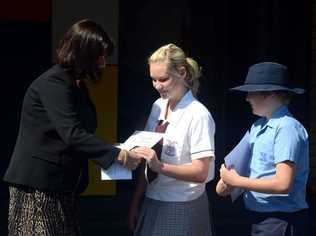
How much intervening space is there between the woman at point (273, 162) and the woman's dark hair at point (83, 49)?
744 mm

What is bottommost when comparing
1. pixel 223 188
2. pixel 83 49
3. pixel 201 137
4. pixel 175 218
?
pixel 175 218

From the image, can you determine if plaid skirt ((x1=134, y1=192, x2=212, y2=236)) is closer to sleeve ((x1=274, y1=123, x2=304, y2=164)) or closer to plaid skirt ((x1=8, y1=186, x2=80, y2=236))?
plaid skirt ((x1=8, y1=186, x2=80, y2=236))

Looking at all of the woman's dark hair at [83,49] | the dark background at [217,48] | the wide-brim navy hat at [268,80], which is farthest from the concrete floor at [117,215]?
the wide-brim navy hat at [268,80]

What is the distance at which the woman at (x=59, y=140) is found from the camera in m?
3.87

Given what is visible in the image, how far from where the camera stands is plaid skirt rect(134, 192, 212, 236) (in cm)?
402

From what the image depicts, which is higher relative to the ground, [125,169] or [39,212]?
[125,169]

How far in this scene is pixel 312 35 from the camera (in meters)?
8.63

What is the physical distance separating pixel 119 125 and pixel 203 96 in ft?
3.45

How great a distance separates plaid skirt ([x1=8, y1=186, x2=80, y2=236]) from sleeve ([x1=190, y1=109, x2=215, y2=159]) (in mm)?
698

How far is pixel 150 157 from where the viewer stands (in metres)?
3.84

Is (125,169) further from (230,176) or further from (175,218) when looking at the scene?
(230,176)

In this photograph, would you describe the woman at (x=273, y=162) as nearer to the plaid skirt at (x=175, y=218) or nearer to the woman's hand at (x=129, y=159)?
the plaid skirt at (x=175, y=218)

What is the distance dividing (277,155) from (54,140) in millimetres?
1099

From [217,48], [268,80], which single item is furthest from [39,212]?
[217,48]
